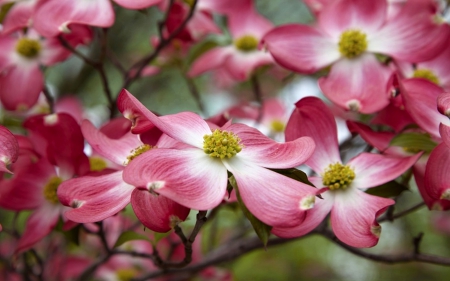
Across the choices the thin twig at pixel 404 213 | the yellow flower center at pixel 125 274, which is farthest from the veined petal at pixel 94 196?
the yellow flower center at pixel 125 274

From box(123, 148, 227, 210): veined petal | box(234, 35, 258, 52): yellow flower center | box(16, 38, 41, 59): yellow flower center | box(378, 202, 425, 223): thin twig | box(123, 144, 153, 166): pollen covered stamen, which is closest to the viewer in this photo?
box(123, 148, 227, 210): veined petal

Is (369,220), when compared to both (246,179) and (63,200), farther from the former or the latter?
(63,200)

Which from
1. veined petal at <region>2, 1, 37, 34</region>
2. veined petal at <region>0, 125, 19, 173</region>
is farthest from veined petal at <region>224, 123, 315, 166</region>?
veined petal at <region>2, 1, 37, 34</region>

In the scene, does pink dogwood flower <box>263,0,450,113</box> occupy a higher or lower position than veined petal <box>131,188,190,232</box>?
higher

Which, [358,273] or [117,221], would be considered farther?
[358,273]

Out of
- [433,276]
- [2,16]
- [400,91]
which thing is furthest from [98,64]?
[433,276]

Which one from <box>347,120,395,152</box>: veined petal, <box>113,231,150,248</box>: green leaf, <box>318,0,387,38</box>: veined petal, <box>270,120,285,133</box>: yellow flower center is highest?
<box>318,0,387,38</box>: veined petal

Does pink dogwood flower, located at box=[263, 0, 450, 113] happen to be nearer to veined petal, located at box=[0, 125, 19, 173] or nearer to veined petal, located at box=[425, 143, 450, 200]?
veined petal, located at box=[425, 143, 450, 200]
